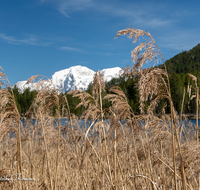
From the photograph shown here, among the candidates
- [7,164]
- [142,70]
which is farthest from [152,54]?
[7,164]

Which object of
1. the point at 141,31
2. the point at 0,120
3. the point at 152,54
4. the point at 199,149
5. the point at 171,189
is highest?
the point at 141,31

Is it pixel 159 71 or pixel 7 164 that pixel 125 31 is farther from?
pixel 7 164

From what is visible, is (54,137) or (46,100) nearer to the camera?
(46,100)

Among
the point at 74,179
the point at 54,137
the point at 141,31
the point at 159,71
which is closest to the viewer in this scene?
the point at 159,71

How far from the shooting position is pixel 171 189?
278 centimetres

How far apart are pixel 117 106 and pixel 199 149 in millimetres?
961

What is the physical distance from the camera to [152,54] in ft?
5.59

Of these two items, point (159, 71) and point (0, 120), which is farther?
point (0, 120)

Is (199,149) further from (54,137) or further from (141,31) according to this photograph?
(54,137)

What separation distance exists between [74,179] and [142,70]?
267 cm

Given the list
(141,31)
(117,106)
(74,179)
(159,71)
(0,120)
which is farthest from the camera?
(74,179)

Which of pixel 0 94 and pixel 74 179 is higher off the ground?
pixel 0 94

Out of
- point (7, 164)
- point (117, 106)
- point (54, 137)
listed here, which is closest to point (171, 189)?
point (117, 106)

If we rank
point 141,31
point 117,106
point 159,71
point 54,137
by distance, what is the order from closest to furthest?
point 159,71 < point 141,31 < point 117,106 < point 54,137
